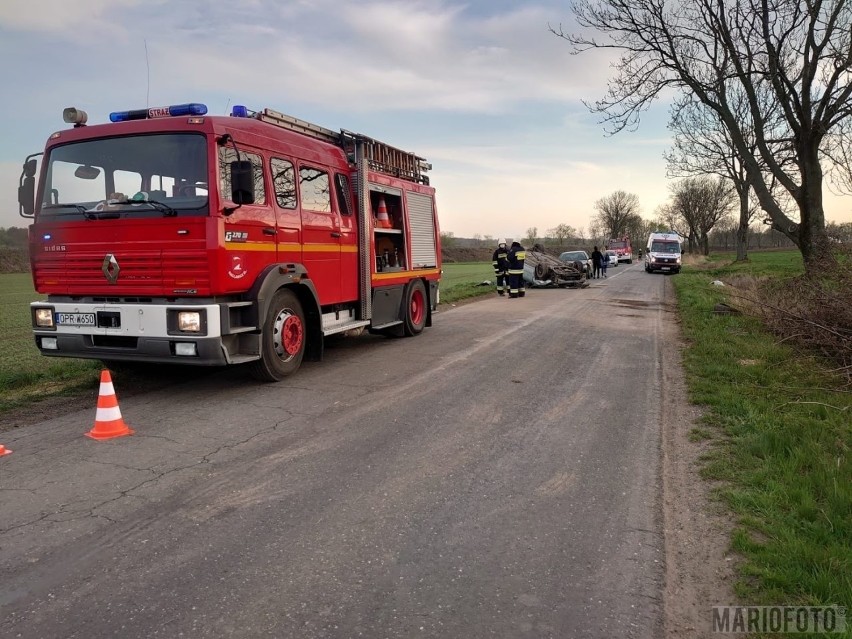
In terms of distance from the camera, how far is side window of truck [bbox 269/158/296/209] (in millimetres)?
6918

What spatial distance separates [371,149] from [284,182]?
103 inches

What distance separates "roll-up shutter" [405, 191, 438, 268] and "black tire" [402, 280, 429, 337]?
1.46 feet

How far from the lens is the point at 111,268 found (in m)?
5.96

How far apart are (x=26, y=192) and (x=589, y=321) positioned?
1049 cm

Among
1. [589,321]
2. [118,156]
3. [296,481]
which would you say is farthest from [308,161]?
[589,321]

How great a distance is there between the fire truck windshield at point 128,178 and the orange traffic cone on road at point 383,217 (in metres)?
4.04

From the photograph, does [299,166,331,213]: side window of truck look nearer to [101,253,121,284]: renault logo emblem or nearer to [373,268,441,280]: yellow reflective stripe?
[373,268,441,280]: yellow reflective stripe

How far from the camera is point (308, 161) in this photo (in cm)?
764

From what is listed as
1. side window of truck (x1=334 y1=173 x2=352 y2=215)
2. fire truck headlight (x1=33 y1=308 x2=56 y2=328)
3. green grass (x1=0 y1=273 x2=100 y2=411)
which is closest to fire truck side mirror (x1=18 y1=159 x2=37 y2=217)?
fire truck headlight (x1=33 y1=308 x2=56 y2=328)

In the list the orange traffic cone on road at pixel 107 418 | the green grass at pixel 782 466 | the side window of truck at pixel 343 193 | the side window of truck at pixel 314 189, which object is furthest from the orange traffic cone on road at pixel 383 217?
the orange traffic cone on road at pixel 107 418

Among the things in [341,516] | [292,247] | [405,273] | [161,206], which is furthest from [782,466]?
[405,273]

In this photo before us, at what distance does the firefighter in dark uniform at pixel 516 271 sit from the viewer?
19469 millimetres

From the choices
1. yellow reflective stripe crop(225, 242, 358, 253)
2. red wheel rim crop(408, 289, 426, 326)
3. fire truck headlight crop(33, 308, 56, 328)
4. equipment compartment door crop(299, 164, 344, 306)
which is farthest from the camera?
red wheel rim crop(408, 289, 426, 326)

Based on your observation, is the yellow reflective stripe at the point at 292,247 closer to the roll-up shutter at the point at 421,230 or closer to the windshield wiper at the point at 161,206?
the windshield wiper at the point at 161,206
